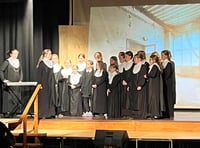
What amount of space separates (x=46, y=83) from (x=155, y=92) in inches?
81.2

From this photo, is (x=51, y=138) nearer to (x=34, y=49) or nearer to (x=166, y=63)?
(x=166, y=63)

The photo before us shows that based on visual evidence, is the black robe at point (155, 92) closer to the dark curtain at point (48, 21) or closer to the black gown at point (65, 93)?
the black gown at point (65, 93)

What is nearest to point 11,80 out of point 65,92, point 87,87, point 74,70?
point 65,92

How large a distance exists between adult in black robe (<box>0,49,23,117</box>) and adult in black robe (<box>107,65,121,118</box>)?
1867mm

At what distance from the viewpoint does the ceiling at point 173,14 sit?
9734 mm

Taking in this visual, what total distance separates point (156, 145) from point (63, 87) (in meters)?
2.66

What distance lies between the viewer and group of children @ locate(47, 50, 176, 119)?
8.37 metres

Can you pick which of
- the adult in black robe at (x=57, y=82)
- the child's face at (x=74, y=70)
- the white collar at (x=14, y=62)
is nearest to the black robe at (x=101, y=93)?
the child's face at (x=74, y=70)

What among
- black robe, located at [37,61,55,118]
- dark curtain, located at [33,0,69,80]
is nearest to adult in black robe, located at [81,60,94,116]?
black robe, located at [37,61,55,118]

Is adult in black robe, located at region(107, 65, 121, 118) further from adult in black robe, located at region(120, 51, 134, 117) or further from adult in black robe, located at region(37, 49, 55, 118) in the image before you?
adult in black robe, located at region(37, 49, 55, 118)

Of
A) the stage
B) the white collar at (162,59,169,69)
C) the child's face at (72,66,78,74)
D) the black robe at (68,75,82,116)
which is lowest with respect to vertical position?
the stage

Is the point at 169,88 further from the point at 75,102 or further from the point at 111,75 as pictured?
the point at 75,102

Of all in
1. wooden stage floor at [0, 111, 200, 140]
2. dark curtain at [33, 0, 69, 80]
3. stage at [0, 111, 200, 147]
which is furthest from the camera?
dark curtain at [33, 0, 69, 80]

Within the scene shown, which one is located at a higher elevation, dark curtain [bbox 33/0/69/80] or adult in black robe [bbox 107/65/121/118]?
dark curtain [bbox 33/0/69/80]
